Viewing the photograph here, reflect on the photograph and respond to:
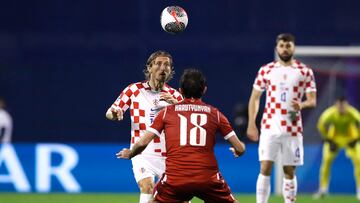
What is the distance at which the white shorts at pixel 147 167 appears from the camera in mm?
9508

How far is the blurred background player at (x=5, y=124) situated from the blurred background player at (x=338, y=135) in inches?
251

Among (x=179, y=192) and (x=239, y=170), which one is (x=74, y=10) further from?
(x=179, y=192)

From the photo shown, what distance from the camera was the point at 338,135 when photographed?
1641cm

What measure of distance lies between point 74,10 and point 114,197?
17.3 feet

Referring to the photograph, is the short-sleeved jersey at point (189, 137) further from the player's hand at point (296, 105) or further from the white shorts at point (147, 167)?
the player's hand at point (296, 105)

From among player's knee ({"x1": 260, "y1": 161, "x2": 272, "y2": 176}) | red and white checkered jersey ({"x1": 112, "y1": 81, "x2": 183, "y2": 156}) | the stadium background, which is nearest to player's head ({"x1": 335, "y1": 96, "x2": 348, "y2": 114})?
the stadium background

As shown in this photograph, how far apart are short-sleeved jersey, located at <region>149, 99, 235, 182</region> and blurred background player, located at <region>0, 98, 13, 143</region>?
39.3 feet

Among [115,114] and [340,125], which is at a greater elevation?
[115,114]

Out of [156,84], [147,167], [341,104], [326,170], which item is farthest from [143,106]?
[326,170]

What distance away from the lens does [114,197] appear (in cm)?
1573

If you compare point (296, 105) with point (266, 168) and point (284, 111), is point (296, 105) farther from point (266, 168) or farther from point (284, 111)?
point (266, 168)

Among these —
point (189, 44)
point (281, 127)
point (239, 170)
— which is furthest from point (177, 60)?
point (281, 127)

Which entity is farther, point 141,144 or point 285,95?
point 285,95

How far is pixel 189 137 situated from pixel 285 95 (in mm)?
3323
